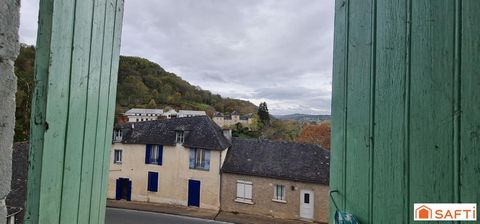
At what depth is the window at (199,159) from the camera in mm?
10844

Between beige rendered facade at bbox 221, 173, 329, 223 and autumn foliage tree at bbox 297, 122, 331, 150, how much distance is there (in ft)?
14.2

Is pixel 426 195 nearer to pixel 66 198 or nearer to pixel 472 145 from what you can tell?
pixel 472 145

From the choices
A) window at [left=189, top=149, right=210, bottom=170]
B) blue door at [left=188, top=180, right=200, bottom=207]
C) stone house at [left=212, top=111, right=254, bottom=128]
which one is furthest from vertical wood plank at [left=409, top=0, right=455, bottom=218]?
stone house at [left=212, top=111, right=254, bottom=128]

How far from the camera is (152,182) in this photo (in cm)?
1136

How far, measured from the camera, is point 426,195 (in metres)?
0.83

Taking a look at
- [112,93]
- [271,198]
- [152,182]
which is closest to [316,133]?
[271,198]

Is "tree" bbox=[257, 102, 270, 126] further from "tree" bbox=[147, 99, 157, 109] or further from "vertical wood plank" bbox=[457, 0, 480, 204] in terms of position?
"vertical wood plank" bbox=[457, 0, 480, 204]

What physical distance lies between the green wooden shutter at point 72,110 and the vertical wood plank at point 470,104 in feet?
3.91

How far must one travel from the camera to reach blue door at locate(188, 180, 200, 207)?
1086 cm

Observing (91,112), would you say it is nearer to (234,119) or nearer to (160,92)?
(234,119)

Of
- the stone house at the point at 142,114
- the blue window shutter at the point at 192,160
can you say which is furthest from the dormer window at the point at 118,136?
the stone house at the point at 142,114

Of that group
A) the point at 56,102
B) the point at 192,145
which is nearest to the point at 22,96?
the point at 56,102

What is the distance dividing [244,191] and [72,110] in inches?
403

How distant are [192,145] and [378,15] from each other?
10442mm
